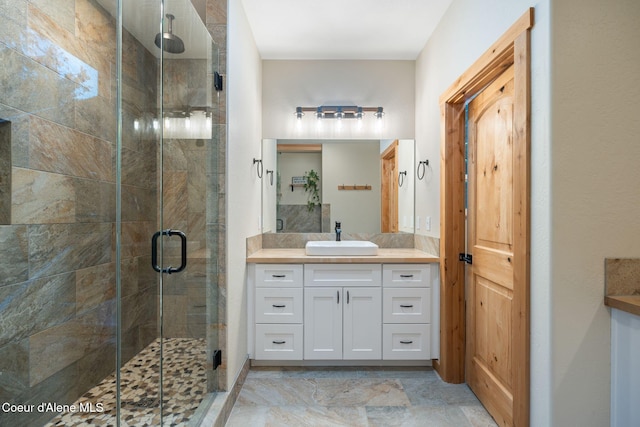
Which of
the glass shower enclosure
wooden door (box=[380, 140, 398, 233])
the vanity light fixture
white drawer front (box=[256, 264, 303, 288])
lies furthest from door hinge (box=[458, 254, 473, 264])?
the glass shower enclosure

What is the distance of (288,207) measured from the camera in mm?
→ 3260

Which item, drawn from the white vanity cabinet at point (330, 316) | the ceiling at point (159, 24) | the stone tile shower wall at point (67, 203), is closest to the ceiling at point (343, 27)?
the ceiling at point (159, 24)

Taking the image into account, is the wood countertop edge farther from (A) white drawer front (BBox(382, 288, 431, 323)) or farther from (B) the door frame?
(A) white drawer front (BBox(382, 288, 431, 323))

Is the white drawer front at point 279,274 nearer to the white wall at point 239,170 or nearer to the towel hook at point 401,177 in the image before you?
the white wall at point 239,170

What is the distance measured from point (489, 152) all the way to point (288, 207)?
5.92 feet

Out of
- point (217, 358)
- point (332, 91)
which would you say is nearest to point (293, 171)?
point (332, 91)

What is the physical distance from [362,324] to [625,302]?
1.65 m

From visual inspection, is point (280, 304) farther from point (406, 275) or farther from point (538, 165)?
point (538, 165)

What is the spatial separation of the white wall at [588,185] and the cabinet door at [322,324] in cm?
147

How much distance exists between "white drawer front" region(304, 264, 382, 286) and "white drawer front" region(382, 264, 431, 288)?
0.20 feet

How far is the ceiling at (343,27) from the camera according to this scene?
93.9 inches

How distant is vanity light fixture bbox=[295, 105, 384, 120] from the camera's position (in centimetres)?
322

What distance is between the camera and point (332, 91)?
3.24 metres

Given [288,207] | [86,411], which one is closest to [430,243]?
[288,207]
